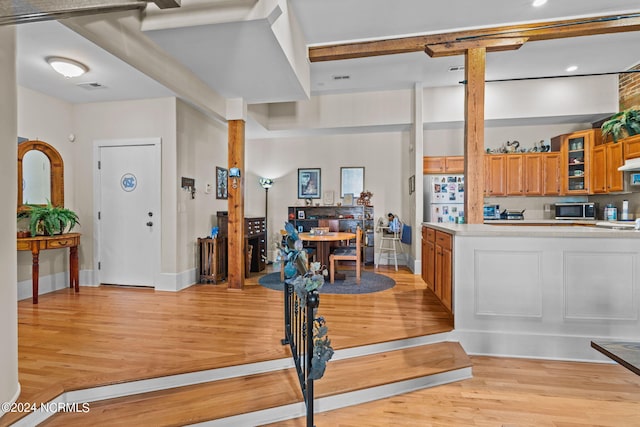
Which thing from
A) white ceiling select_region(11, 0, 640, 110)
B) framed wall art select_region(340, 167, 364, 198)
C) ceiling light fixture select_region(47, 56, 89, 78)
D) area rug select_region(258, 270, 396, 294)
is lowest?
area rug select_region(258, 270, 396, 294)

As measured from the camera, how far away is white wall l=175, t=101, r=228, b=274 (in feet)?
14.6

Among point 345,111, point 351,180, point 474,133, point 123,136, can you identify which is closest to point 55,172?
point 123,136

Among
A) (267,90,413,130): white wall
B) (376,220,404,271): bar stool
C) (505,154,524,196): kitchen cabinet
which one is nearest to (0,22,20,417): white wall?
(267,90,413,130): white wall

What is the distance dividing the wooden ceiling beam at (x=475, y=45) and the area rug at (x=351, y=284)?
309 cm

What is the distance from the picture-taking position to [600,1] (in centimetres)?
318

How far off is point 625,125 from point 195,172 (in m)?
6.34

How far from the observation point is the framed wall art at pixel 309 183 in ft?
22.0

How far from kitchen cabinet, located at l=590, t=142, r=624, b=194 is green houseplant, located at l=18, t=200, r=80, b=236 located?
7740 mm

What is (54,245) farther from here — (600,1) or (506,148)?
(506,148)

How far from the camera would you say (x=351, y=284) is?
459 centimetres

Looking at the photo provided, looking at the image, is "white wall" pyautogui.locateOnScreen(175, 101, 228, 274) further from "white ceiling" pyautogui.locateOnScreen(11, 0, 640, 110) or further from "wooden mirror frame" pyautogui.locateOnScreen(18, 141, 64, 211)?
"wooden mirror frame" pyautogui.locateOnScreen(18, 141, 64, 211)

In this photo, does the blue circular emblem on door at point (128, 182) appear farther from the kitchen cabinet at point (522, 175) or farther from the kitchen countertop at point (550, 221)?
the kitchen cabinet at point (522, 175)

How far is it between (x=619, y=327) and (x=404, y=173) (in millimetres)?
4216

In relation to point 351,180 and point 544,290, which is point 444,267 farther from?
point 351,180
